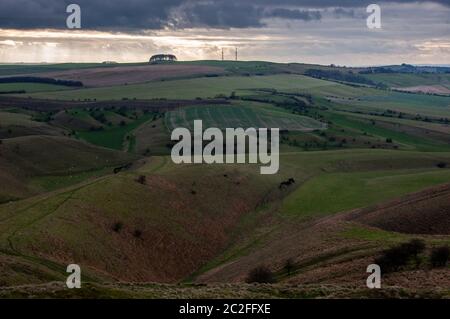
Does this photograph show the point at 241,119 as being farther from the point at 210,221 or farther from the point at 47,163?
the point at 210,221

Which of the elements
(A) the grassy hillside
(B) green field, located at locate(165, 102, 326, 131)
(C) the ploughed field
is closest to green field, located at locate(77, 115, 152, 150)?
(C) the ploughed field

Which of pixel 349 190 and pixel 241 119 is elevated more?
pixel 241 119

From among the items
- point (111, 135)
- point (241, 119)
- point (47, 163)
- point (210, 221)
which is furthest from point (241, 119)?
point (210, 221)

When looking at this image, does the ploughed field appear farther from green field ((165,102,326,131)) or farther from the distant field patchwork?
the distant field patchwork

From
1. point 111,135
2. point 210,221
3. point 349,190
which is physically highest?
point 111,135

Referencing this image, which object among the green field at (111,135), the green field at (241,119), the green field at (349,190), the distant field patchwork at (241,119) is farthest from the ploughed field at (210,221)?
the distant field patchwork at (241,119)

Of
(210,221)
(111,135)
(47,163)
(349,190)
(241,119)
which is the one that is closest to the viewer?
(210,221)

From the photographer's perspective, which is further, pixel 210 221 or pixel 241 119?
pixel 241 119

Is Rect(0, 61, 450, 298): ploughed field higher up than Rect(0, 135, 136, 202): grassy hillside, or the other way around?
Rect(0, 135, 136, 202): grassy hillside

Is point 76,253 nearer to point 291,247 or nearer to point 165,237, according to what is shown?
point 165,237
